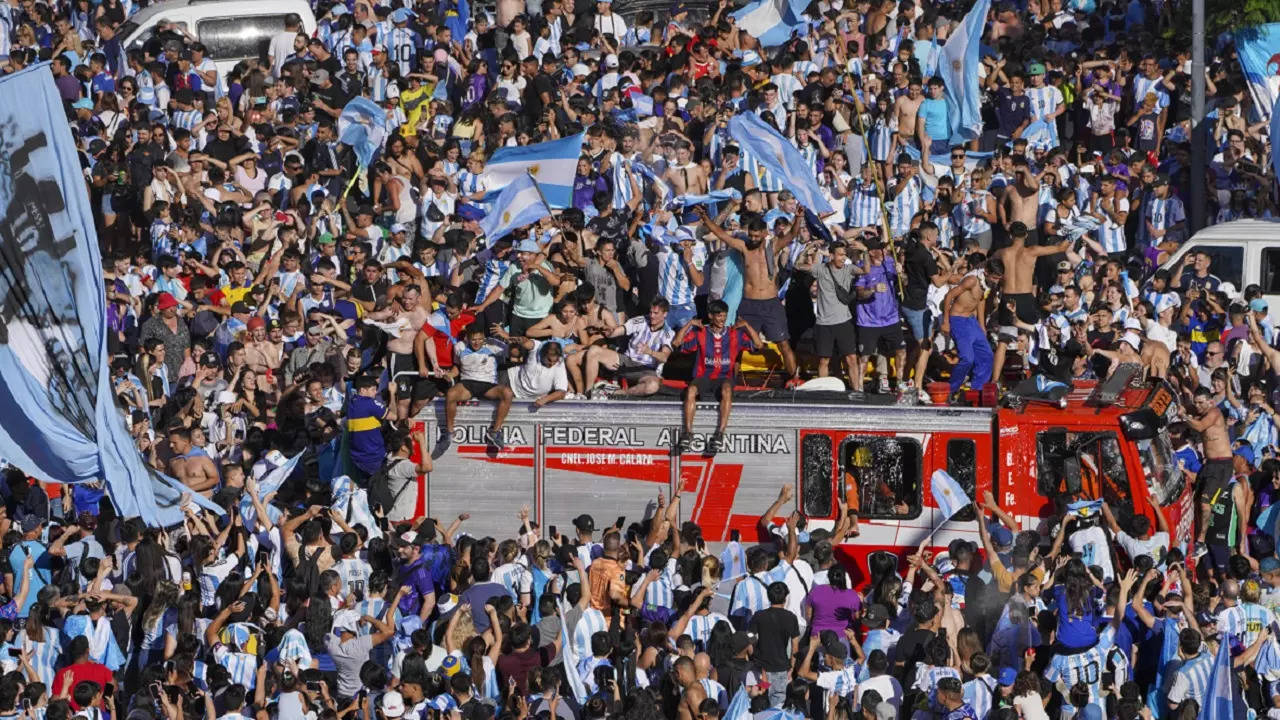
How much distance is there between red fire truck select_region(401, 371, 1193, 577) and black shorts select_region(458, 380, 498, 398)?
17 cm

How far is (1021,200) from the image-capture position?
2394 cm

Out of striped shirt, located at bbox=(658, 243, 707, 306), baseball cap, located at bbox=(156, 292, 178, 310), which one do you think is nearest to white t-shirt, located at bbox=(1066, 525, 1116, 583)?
striped shirt, located at bbox=(658, 243, 707, 306)

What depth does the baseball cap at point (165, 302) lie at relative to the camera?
22625 mm

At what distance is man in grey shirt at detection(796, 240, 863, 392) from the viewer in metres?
21.0

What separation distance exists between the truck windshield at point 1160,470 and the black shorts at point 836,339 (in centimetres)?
290

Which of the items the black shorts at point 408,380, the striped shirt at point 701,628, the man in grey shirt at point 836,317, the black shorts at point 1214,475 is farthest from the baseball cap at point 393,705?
the black shorts at point 1214,475

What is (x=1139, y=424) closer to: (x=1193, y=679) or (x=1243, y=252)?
(x=1193, y=679)

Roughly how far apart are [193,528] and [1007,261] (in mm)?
7601

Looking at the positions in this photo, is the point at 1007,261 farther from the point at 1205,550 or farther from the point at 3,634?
the point at 3,634

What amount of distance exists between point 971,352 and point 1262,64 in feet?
21.3

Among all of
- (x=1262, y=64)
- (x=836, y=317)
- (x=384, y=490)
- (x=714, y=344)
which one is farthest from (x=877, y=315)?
(x=1262, y=64)

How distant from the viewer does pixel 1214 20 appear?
26.2 metres

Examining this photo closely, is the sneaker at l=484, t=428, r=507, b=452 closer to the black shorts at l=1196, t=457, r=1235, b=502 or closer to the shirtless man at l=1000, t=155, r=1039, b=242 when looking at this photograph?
the black shorts at l=1196, t=457, r=1235, b=502

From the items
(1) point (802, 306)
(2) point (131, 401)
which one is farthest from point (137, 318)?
(1) point (802, 306)
